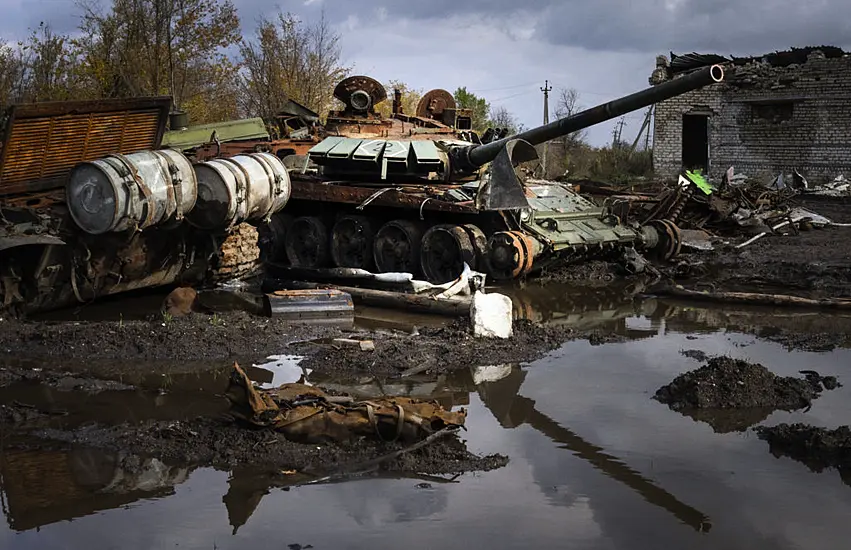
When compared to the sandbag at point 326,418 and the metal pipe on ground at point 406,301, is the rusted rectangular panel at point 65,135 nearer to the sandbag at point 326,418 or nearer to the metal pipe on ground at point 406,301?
the metal pipe on ground at point 406,301

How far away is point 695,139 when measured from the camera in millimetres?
29094

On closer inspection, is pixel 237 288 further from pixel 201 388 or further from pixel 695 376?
pixel 695 376

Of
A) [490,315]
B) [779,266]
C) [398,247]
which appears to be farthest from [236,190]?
[779,266]

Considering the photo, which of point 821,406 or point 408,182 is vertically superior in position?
point 408,182

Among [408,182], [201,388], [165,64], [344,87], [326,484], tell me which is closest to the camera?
[326,484]

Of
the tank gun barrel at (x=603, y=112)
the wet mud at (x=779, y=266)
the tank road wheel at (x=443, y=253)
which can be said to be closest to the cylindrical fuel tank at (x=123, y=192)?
the tank road wheel at (x=443, y=253)

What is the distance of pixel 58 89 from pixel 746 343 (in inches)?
745

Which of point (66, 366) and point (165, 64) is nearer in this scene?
point (66, 366)

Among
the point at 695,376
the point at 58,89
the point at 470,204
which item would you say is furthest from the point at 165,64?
the point at 695,376

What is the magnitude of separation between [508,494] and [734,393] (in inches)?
99.8

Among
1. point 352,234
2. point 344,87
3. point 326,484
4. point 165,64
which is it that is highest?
point 165,64

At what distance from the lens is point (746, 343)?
9.33 m

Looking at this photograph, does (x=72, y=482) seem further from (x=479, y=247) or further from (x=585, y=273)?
(x=585, y=273)

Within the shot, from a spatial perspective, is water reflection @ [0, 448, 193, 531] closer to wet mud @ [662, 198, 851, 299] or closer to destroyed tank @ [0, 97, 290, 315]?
destroyed tank @ [0, 97, 290, 315]
